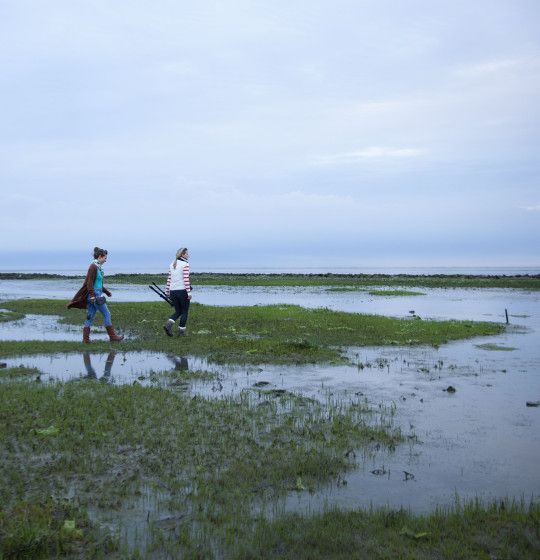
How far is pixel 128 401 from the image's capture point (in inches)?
440

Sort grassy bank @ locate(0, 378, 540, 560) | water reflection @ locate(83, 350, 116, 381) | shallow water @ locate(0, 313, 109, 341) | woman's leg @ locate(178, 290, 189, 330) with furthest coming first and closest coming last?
shallow water @ locate(0, 313, 109, 341) < woman's leg @ locate(178, 290, 189, 330) < water reflection @ locate(83, 350, 116, 381) < grassy bank @ locate(0, 378, 540, 560)

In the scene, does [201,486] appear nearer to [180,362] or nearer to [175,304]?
[180,362]

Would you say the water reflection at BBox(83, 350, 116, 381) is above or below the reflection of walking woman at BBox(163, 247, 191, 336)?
below

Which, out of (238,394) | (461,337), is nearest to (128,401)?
(238,394)

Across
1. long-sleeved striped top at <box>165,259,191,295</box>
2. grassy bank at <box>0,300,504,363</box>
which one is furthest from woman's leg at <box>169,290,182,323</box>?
grassy bank at <box>0,300,504,363</box>

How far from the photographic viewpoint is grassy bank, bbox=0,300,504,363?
18.4 metres

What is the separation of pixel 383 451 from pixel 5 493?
539cm

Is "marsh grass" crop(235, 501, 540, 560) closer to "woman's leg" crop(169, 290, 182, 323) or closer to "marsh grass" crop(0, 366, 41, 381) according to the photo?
"marsh grass" crop(0, 366, 41, 381)

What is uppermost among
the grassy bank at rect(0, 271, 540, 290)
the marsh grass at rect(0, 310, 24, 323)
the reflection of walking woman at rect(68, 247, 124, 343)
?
the reflection of walking woman at rect(68, 247, 124, 343)

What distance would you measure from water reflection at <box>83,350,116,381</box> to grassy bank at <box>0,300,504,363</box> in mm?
1239

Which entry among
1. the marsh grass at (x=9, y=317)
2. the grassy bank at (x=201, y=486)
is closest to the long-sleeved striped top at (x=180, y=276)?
the grassy bank at (x=201, y=486)

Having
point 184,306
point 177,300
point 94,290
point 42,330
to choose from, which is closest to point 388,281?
point 42,330

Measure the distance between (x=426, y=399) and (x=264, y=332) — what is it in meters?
12.3

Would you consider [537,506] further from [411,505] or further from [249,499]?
[249,499]
